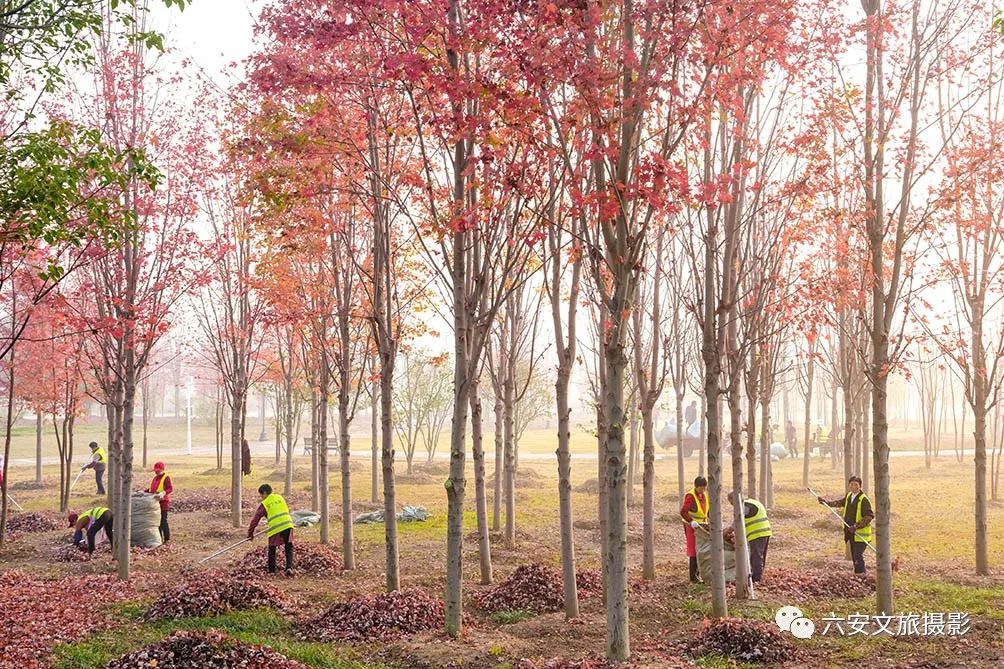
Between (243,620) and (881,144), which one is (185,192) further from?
(881,144)

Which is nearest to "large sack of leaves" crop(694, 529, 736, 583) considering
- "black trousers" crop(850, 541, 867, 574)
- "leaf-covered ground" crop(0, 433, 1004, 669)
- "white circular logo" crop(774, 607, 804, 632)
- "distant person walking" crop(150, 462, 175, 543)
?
"leaf-covered ground" crop(0, 433, 1004, 669)

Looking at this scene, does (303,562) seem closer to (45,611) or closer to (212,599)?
(212,599)

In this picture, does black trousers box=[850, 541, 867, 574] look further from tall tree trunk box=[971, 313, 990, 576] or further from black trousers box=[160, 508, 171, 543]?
black trousers box=[160, 508, 171, 543]

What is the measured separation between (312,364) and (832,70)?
13515mm

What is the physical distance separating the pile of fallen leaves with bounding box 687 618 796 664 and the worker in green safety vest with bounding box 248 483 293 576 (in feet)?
21.8

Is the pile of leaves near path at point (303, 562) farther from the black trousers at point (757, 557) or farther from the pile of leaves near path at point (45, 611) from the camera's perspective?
the black trousers at point (757, 557)

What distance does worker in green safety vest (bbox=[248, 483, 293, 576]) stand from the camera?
1242cm

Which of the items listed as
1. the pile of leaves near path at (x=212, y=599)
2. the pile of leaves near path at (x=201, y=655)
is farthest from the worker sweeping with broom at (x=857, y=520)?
the pile of leaves near path at (x=201, y=655)

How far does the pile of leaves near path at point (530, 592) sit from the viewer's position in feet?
34.3

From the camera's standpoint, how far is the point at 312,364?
19.6m

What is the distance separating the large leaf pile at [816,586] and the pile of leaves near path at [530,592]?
2.48m

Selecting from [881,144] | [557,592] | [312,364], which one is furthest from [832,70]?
[312,364]

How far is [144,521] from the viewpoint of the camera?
1520 cm

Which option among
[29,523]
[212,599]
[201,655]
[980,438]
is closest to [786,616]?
[980,438]
